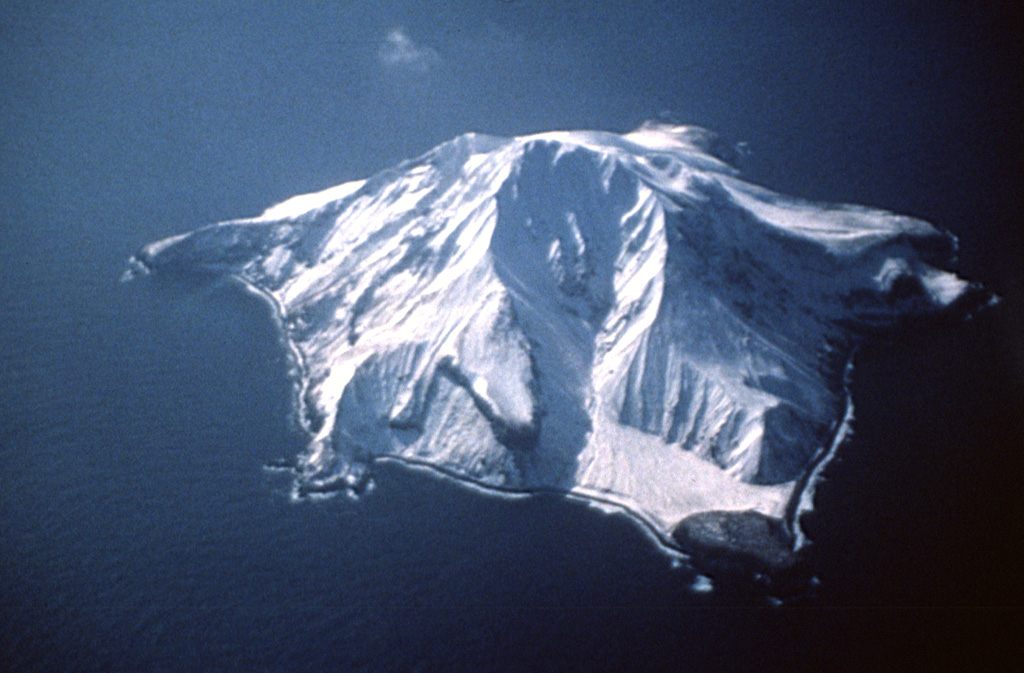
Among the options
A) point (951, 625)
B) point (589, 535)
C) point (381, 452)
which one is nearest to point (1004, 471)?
point (951, 625)

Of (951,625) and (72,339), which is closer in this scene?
(951,625)

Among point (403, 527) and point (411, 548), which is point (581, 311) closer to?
point (403, 527)

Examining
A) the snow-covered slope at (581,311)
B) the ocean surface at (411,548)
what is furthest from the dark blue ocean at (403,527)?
the snow-covered slope at (581,311)

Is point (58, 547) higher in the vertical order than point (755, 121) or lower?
lower

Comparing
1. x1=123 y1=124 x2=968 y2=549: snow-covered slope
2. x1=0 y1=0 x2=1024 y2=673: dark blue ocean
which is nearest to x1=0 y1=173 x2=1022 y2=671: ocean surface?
x1=0 y1=0 x2=1024 y2=673: dark blue ocean

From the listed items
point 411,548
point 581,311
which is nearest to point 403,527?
point 411,548

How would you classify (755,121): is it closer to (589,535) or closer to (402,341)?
(402,341)
